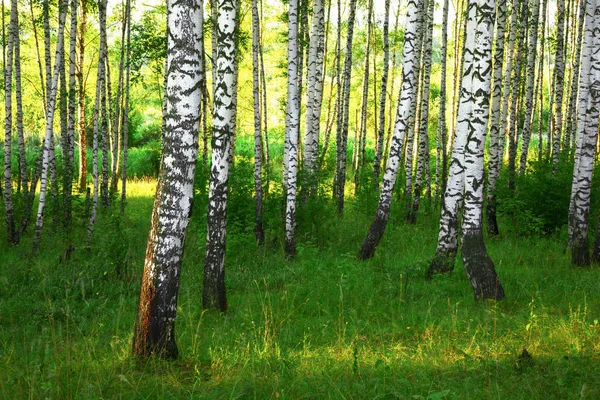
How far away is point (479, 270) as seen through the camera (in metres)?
6.96

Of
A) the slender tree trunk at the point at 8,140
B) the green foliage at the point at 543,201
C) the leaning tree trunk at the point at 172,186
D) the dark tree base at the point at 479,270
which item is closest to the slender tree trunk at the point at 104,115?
the slender tree trunk at the point at 8,140

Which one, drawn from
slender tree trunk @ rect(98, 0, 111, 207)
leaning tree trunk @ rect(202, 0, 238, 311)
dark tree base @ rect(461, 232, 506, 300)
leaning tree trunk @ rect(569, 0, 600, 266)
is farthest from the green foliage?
slender tree trunk @ rect(98, 0, 111, 207)

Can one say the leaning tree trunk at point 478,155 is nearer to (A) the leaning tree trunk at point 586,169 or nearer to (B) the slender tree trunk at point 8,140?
(A) the leaning tree trunk at point 586,169

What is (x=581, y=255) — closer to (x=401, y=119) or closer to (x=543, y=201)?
(x=543, y=201)

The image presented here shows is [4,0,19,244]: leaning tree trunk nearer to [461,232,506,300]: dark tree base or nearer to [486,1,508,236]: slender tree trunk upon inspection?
[461,232,506,300]: dark tree base

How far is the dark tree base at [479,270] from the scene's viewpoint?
6891mm

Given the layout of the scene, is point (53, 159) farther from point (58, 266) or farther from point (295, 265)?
point (295, 265)

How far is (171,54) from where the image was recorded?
4.73 m

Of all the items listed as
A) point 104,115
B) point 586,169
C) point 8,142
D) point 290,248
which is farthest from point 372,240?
point 8,142

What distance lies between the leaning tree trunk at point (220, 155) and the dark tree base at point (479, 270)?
10.8ft

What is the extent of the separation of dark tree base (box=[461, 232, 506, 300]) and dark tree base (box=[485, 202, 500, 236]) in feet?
16.9

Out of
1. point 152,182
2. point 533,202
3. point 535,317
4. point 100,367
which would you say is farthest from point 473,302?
point 152,182

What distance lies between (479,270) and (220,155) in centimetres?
373

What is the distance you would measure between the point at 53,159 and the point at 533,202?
10.7m
